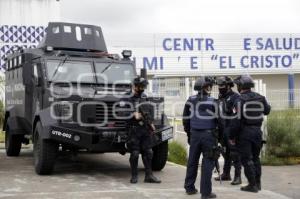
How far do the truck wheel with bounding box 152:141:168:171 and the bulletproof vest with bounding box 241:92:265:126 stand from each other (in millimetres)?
2361

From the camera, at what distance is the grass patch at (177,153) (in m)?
12.4

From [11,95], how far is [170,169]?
4.34 meters

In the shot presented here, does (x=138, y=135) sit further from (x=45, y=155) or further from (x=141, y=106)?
(x=45, y=155)

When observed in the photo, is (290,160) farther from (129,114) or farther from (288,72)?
(288,72)

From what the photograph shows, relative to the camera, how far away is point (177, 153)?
41.2 feet

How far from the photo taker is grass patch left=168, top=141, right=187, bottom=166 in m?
12.4

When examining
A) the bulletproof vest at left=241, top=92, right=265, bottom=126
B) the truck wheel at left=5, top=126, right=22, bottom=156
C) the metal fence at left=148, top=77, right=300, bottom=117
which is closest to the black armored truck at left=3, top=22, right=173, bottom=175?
the truck wheel at left=5, top=126, right=22, bottom=156

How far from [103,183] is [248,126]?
8.32 feet

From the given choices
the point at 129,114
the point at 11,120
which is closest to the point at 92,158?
the point at 11,120

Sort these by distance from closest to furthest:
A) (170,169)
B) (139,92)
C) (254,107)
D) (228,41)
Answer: (254,107) → (139,92) → (170,169) → (228,41)

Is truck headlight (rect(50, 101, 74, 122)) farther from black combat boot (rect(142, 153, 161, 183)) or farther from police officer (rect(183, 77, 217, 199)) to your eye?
police officer (rect(183, 77, 217, 199))

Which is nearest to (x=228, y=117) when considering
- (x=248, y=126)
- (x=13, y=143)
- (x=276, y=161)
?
(x=248, y=126)

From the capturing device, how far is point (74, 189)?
A: 27.1 ft

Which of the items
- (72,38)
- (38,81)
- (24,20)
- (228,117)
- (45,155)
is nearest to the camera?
(228,117)
